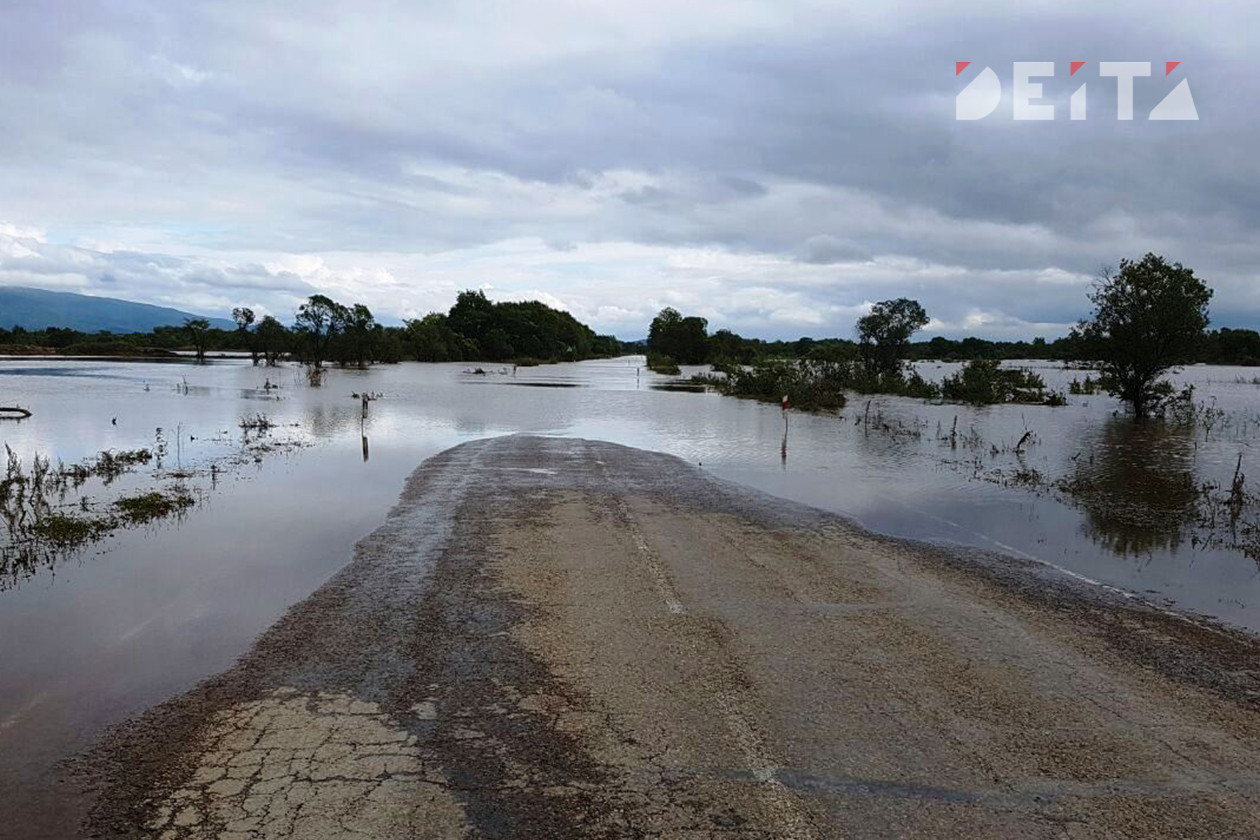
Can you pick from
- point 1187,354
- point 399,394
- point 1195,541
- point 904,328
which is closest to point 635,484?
point 1195,541

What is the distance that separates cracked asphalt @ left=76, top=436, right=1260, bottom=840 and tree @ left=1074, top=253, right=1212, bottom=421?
30.3 m

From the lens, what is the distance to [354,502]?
14.0 metres

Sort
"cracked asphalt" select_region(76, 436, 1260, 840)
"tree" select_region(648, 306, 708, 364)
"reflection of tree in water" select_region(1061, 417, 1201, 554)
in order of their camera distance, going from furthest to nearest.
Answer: "tree" select_region(648, 306, 708, 364), "reflection of tree in water" select_region(1061, 417, 1201, 554), "cracked asphalt" select_region(76, 436, 1260, 840)

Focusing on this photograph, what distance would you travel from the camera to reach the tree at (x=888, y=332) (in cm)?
6362

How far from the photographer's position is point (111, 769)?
4766mm

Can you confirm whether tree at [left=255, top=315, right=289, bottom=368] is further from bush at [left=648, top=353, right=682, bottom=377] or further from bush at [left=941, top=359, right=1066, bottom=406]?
bush at [left=941, top=359, right=1066, bottom=406]

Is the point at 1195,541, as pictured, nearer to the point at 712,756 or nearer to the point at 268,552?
the point at 712,756

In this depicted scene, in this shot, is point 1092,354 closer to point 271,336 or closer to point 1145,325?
point 1145,325

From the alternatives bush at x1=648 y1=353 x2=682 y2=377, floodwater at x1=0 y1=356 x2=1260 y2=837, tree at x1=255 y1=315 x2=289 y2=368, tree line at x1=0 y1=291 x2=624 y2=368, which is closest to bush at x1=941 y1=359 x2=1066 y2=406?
floodwater at x1=0 y1=356 x2=1260 y2=837

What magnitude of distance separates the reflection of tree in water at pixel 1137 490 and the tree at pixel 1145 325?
24.4 ft

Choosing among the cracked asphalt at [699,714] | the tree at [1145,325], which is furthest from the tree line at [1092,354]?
the cracked asphalt at [699,714]

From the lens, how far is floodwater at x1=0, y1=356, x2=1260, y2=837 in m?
6.61

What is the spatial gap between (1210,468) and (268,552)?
21073mm

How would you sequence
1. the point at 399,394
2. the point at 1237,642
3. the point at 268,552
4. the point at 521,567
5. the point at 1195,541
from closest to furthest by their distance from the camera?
1. the point at 1237,642
2. the point at 521,567
3. the point at 268,552
4. the point at 1195,541
5. the point at 399,394
